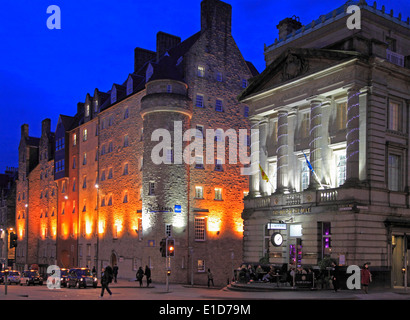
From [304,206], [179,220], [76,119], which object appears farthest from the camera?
[76,119]

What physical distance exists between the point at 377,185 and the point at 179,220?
22625 mm

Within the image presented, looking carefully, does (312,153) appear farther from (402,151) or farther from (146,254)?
(146,254)

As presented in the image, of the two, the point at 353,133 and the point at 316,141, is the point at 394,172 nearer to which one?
the point at 353,133

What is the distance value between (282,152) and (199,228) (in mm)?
15970

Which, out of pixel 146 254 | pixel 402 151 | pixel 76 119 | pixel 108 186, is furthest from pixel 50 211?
pixel 402 151

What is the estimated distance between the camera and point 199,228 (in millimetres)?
57375

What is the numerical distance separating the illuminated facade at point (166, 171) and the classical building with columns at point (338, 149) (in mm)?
10495

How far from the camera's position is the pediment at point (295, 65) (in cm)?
3950

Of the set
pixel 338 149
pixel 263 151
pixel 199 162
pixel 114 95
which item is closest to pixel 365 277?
pixel 338 149

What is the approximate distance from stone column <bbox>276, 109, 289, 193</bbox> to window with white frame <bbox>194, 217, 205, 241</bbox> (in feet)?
47.8

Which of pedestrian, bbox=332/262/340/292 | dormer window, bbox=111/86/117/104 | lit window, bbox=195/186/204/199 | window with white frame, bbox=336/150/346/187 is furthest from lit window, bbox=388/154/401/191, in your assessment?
dormer window, bbox=111/86/117/104

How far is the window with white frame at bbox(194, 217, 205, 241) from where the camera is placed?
187 feet

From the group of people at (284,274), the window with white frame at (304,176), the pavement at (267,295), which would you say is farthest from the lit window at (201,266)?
the pavement at (267,295)

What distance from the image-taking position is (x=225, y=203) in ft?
197
